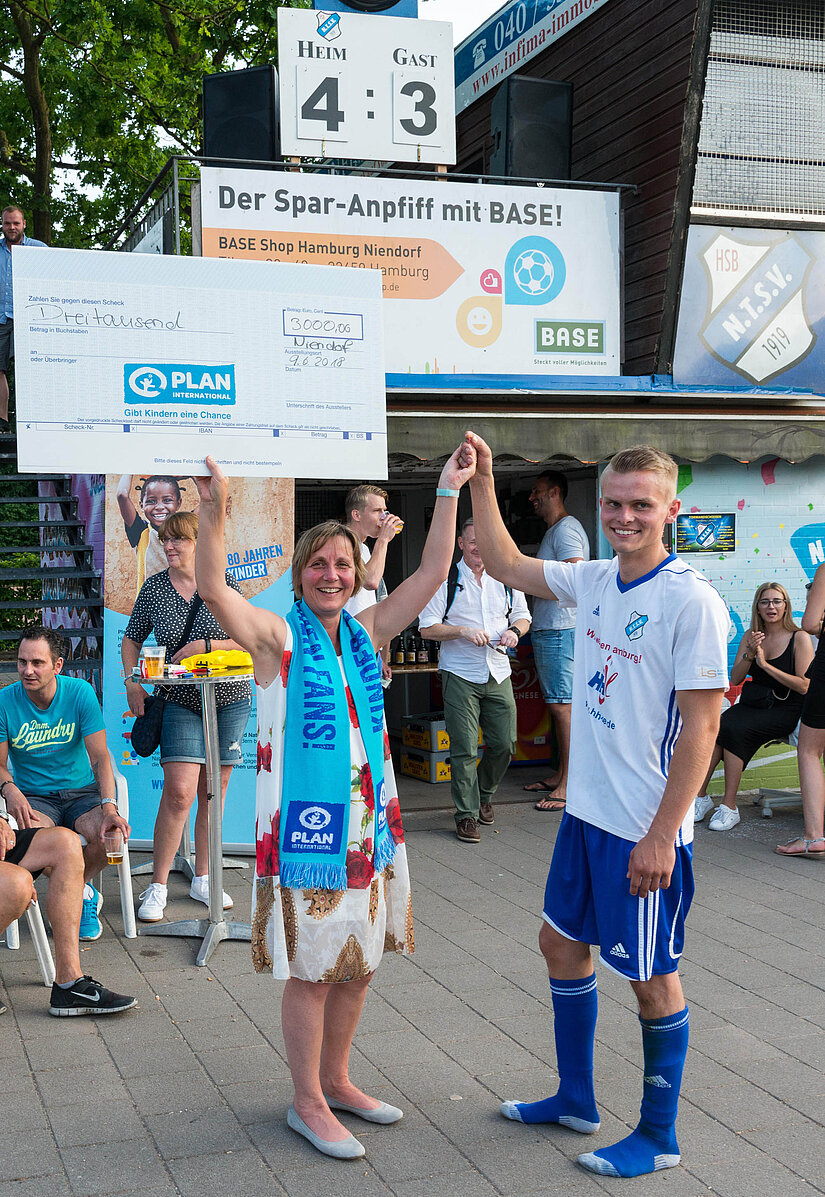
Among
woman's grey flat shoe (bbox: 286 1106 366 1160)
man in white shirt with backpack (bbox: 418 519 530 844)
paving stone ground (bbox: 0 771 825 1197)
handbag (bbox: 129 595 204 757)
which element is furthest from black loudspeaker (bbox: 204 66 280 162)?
woman's grey flat shoe (bbox: 286 1106 366 1160)

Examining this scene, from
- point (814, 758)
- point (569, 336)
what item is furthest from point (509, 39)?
point (814, 758)

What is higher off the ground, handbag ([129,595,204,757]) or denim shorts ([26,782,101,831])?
handbag ([129,595,204,757])

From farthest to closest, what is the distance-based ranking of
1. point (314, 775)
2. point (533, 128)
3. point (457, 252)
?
1. point (533, 128)
2. point (457, 252)
3. point (314, 775)

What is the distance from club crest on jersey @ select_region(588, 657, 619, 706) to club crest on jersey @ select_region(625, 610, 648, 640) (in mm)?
106

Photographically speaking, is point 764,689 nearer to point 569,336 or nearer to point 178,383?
point 569,336

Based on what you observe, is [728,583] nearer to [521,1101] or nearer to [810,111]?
[810,111]

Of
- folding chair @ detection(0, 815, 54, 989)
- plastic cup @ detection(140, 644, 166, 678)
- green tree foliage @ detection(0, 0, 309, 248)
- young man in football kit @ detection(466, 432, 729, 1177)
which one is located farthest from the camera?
green tree foliage @ detection(0, 0, 309, 248)

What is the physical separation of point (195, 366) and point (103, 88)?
1604cm

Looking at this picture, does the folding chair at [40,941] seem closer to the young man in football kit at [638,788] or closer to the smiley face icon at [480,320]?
the young man in football kit at [638,788]

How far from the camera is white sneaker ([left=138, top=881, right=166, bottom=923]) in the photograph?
18.6ft

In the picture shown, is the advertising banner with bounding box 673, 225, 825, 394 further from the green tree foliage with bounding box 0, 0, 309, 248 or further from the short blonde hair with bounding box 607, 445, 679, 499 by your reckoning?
the green tree foliage with bounding box 0, 0, 309, 248

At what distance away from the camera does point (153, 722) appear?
19.0 feet

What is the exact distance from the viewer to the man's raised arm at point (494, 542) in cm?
369

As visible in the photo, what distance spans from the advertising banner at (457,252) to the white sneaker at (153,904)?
4.19 m
